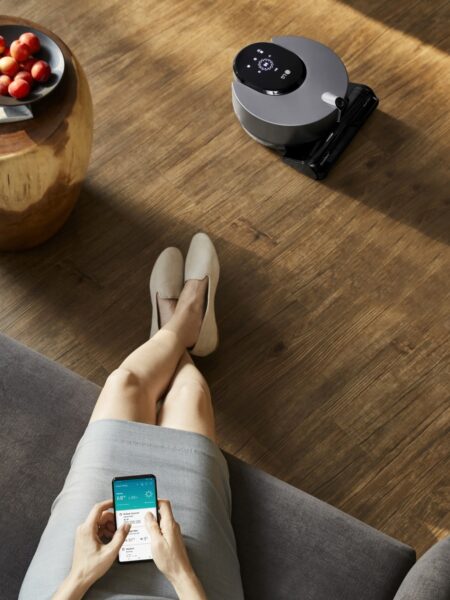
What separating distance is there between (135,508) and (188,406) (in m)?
0.31

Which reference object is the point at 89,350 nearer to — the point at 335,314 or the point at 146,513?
the point at 335,314

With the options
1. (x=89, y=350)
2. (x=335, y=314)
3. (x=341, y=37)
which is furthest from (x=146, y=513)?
(x=341, y=37)

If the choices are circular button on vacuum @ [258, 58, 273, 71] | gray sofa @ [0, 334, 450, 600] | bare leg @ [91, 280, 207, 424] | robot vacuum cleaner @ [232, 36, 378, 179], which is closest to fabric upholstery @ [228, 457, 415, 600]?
gray sofa @ [0, 334, 450, 600]

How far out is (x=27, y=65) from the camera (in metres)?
1.85

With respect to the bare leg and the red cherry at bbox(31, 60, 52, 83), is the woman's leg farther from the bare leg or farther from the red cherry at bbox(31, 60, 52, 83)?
the red cherry at bbox(31, 60, 52, 83)

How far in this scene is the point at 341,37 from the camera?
2.51 m

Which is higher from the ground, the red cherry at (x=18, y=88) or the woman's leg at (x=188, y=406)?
the red cherry at (x=18, y=88)

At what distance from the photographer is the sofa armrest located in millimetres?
1289

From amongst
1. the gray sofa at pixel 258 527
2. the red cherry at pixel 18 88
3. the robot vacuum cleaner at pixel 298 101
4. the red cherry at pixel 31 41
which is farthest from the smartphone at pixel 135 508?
the robot vacuum cleaner at pixel 298 101

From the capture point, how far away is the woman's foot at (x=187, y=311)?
1930 mm

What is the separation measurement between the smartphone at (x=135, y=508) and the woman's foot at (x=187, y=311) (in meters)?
0.55

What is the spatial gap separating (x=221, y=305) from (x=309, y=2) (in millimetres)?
1038

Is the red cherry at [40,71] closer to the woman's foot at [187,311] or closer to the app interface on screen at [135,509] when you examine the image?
the woman's foot at [187,311]

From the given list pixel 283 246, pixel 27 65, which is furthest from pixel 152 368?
pixel 27 65
